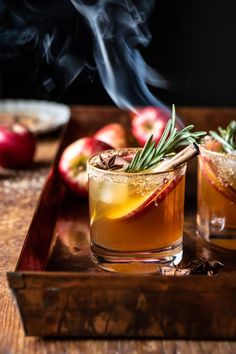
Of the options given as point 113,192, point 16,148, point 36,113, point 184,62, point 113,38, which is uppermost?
point 113,192

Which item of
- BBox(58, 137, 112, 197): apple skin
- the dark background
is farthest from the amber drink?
the dark background

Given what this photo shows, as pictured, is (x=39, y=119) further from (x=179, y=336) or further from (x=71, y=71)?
(x=179, y=336)

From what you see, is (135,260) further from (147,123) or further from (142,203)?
(147,123)

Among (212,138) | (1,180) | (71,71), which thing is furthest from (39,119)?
(212,138)

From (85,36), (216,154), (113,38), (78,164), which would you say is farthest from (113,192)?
(85,36)

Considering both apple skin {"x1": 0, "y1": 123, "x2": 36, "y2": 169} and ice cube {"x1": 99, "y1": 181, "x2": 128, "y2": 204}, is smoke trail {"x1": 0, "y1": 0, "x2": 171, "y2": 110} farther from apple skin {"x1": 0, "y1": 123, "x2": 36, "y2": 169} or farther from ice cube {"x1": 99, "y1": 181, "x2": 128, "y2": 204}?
ice cube {"x1": 99, "y1": 181, "x2": 128, "y2": 204}
